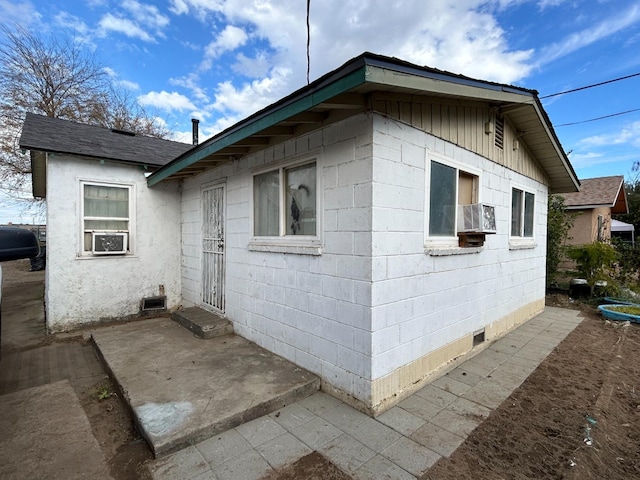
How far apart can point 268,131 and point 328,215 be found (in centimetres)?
119

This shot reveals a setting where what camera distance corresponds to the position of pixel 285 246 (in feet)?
11.5

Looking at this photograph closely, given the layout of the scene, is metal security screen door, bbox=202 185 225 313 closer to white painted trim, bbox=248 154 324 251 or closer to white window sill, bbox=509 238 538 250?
white painted trim, bbox=248 154 324 251

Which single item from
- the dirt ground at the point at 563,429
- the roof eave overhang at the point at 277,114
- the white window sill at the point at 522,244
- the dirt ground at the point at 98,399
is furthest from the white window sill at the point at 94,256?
the white window sill at the point at 522,244

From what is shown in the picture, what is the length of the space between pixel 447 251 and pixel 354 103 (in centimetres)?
194

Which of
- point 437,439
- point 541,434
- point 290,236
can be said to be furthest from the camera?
point 290,236

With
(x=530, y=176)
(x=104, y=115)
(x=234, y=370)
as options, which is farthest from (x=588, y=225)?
(x=104, y=115)

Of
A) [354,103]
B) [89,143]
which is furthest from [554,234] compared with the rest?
[89,143]

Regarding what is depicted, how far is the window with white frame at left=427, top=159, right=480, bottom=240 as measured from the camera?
3.33 m

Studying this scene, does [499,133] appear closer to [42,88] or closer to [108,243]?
[108,243]

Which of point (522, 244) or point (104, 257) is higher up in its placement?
point (522, 244)

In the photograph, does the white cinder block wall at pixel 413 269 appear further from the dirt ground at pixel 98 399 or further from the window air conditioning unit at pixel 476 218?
the dirt ground at pixel 98 399

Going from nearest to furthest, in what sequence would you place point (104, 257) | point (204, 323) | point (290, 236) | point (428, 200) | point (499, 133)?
point (428, 200)
point (290, 236)
point (204, 323)
point (499, 133)
point (104, 257)

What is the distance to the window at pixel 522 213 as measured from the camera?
525 cm

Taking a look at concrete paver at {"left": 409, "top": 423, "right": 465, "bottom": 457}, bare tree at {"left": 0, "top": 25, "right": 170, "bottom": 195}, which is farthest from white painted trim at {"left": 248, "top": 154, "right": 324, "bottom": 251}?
bare tree at {"left": 0, "top": 25, "right": 170, "bottom": 195}
